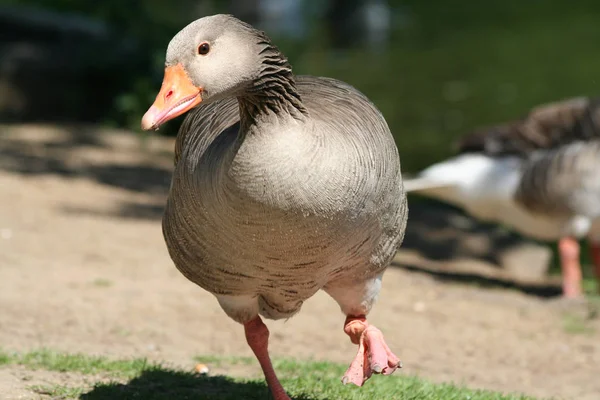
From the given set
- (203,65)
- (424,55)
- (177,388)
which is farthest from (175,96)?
(424,55)

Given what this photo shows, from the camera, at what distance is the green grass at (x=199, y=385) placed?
16.9ft

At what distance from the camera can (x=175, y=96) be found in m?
3.79

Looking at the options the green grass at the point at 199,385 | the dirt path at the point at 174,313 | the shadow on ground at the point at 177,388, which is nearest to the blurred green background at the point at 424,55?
the dirt path at the point at 174,313

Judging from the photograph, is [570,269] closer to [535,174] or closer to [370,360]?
[535,174]

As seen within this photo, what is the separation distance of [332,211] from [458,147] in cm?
606

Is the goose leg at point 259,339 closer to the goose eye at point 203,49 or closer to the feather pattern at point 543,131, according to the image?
the goose eye at point 203,49

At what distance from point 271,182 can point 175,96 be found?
1.66 feet

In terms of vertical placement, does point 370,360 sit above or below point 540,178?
below

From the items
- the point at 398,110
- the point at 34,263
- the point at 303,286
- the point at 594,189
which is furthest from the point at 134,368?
the point at 398,110

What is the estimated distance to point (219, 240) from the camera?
13.7ft

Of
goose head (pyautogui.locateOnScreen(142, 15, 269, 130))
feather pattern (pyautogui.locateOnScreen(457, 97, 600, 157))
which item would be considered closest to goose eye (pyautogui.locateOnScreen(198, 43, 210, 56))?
goose head (pyautogui.locateOnScreen(142, 15, 269, 130))

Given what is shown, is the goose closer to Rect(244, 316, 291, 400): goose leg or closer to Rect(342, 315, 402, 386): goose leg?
Rect(342, 315, 402, 386): goose leg

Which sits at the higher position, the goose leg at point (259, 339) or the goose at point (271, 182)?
the goose at point (271, 182)

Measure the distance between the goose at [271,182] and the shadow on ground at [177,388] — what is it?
0.65 meters
